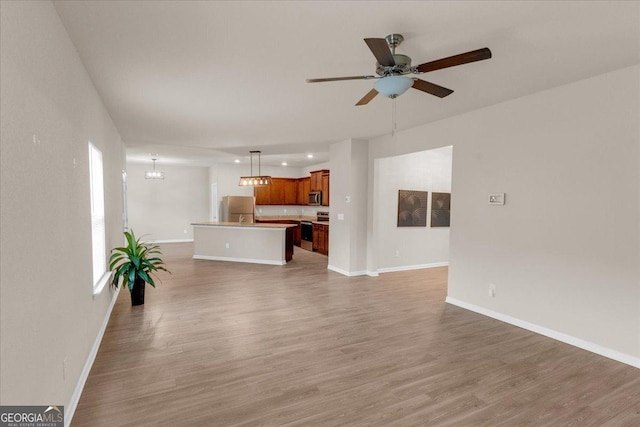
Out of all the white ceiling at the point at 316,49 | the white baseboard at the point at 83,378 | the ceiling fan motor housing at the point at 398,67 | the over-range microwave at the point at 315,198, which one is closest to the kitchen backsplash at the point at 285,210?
the over-range microwave at the point at 315,198

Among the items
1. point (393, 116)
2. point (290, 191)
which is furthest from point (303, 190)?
point (393, 116)

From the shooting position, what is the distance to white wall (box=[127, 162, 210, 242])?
9711 mm

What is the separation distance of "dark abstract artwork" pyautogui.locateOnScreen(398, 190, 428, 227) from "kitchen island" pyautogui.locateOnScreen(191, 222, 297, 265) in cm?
254

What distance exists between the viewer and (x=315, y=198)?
9.11 metres

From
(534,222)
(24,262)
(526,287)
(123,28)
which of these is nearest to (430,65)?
(123,28)

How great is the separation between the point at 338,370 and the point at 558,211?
108 inches

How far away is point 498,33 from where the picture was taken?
2160mm

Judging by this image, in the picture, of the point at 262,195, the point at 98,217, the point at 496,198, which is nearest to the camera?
the point at 98,217

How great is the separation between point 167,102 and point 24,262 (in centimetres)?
272

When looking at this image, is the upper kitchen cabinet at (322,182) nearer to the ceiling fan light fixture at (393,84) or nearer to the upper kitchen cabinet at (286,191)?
the upper kitchen cabinet at (286,191)

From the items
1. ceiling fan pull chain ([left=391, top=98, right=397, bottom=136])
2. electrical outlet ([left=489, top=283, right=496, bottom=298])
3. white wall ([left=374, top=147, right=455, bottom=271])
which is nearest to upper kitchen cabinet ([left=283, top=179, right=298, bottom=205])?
white wall ([left=374, top=147, right=455, bottom=271])

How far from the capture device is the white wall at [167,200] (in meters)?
9.71

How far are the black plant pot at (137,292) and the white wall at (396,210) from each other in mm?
3906

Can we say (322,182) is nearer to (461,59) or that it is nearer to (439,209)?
(439,209)
